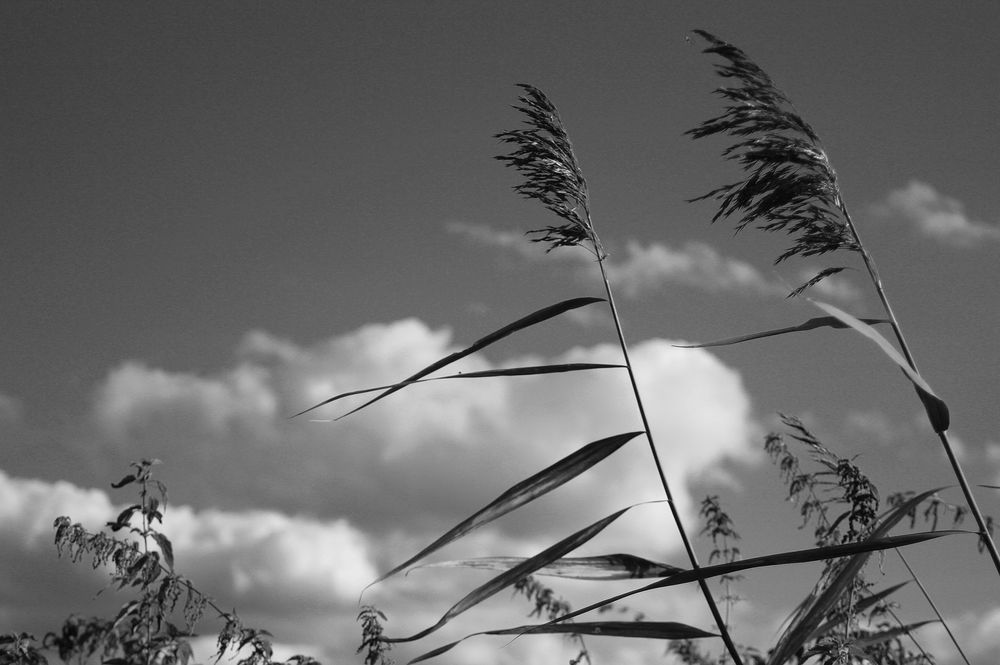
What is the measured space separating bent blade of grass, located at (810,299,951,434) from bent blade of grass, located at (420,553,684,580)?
0.58m

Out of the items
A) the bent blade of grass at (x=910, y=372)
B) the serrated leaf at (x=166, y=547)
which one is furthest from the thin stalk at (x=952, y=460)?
the serrated leaf at (x=166, y=547)

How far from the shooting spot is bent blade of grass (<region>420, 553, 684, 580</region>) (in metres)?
1.72

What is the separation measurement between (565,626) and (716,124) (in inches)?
57.2

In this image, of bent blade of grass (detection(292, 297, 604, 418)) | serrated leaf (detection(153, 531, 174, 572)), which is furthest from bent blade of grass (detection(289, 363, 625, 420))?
serrated leaf (detection(153, 531, 174, 572))

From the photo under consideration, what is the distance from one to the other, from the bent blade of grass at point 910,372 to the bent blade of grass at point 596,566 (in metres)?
0.58

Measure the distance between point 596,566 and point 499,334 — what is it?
56 centimetres

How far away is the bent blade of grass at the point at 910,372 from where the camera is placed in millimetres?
1485

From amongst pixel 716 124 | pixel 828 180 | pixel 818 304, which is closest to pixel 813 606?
pixel 818 304

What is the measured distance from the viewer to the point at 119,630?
4023 mm

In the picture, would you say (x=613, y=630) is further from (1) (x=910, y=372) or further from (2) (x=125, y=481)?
(2) (x=125, y=481)

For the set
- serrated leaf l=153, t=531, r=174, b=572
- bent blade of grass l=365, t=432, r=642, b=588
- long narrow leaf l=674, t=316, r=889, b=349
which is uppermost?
serrated leaf l=153, t=531, r=174, b=572

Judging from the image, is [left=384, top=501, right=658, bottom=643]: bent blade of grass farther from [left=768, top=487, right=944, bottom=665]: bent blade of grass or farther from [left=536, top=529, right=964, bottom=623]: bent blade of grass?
[left=768, top=487, right=944, bottom=665]: bent blade of grass

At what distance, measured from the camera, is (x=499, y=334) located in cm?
195

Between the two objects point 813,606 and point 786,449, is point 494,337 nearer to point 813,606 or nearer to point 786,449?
point 813,606
